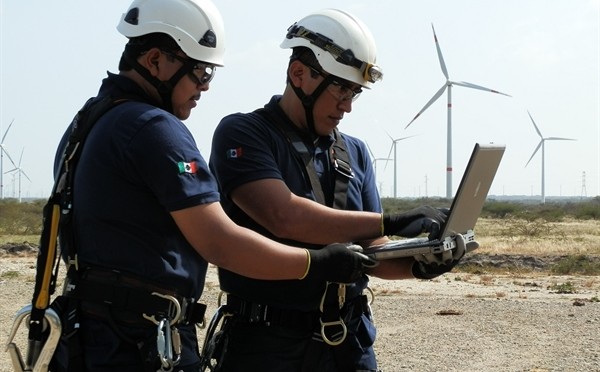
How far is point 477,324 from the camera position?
42.2 feet

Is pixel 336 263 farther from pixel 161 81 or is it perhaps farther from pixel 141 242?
pixel 161 81

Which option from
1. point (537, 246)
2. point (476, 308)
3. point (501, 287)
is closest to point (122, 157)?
point (476, 308)

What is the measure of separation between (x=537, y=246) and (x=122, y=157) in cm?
3270

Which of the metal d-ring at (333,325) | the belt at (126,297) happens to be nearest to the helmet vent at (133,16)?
the belt at (126,297)

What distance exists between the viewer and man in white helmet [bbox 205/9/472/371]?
3.84m

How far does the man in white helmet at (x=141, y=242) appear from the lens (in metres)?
3.12

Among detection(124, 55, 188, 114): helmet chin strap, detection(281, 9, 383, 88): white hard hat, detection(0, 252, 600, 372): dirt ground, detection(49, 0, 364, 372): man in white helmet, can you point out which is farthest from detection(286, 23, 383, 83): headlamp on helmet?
detection(0, 252, 600, 372): dirt ground

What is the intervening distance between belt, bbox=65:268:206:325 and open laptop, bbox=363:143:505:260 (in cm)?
94

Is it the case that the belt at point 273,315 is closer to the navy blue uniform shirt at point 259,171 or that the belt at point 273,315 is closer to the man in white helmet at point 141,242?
the navy blue uniform shirt at point 259,171

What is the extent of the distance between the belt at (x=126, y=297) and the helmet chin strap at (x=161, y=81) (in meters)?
0.72

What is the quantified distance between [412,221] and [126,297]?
4.72 ft

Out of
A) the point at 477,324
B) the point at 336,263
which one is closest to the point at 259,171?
the point at 336,263

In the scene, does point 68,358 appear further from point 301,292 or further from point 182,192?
point 301,292

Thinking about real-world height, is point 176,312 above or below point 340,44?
below
